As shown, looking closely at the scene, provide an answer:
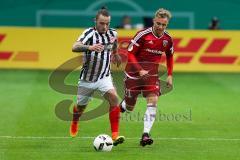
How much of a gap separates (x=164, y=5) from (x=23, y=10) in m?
6.73

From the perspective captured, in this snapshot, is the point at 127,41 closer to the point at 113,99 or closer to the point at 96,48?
→ the point at 113,99

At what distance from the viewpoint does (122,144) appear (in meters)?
12.7

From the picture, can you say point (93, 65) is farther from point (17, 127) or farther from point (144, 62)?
point (17, 127)

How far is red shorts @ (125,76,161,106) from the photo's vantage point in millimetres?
13227

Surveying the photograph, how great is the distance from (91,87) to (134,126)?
95.5 inches

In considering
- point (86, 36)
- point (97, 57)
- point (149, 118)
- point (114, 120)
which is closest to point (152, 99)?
point (149, 118)

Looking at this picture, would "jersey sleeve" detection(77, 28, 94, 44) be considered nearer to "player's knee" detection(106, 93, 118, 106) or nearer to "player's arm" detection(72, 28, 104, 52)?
"player's arm" detection(72, 28, 104, 52)

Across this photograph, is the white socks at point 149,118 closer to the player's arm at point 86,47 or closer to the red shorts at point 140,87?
the red shorts at point 140,87

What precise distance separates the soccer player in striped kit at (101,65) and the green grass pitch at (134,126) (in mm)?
676

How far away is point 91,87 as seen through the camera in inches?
511

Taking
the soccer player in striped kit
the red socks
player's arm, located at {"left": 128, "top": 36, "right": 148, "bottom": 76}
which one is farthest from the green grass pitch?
player's arm, located at {"left": 128, "top": 36, "right": 148, "bottom": 76}

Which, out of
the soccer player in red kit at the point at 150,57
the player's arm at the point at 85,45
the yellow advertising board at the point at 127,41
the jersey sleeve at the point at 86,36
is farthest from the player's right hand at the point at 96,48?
the yellow advertising board at the point at 127,41

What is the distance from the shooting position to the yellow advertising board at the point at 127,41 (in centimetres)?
2669

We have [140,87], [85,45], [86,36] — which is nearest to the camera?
[85,45]
